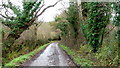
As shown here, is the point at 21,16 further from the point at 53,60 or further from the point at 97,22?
the point at 97,22

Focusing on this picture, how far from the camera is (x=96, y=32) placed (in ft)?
33.8

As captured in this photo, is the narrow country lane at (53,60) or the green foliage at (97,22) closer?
the green foliage at (97,22)

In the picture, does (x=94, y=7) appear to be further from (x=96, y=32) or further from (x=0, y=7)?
(x=0, y=7)

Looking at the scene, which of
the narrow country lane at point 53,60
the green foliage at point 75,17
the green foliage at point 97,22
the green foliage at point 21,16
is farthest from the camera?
the green foliage at point 75,17

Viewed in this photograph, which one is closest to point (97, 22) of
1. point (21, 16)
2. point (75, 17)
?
point (75, 17)

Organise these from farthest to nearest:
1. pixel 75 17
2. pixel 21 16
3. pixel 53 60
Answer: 1. pixel 75 17
2. pixel 21 16
3. pixel 53 60

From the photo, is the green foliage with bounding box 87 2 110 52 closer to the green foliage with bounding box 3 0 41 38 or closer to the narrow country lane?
the narrow country lane

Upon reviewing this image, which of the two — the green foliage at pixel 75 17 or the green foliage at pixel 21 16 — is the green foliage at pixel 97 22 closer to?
the green foliage at pixel 75 17

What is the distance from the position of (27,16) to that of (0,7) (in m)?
4.17

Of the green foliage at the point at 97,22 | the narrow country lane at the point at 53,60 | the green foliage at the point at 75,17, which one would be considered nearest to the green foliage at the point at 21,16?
the narrow country lane at the point at 53,60

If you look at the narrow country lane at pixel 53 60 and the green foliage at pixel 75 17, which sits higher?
the green foliage at pixel 75 17

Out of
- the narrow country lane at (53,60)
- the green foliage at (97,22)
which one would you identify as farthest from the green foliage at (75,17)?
the green foliage at (97,22)

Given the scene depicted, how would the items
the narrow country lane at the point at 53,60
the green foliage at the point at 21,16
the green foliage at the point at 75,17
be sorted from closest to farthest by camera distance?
the narrow country lane at the point at 53,60, the green foliage at the point at 21,16, the green foliage at the point at 75,17

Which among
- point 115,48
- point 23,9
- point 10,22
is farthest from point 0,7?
point 115,48
